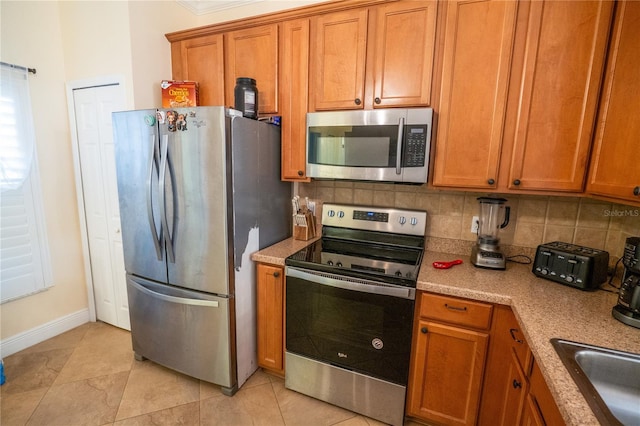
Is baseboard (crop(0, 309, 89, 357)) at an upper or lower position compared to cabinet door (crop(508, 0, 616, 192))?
lower

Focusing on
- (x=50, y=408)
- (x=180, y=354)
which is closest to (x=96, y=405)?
(x=50, y=408)

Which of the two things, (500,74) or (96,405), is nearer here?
(500,74)

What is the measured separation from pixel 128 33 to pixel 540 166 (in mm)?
2723

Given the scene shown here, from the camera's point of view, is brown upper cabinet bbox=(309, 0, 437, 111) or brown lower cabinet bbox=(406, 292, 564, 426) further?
brown upper cabinet bbox=(309, 0, 437, 111)

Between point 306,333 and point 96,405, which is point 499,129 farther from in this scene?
point 96,405

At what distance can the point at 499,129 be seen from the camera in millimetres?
1522

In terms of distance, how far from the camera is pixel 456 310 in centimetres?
144

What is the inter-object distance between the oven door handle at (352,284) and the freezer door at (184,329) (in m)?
0.49

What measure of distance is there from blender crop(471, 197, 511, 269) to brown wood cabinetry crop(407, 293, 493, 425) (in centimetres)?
36

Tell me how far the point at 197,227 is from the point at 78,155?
157cm

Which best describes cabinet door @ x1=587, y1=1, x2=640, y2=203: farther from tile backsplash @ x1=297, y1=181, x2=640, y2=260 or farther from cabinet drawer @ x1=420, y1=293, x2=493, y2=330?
cabinet drawer @ x1=420, y1=293, x2=493, y2=330

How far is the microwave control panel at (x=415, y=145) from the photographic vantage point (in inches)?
63.5

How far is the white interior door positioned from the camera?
226cm

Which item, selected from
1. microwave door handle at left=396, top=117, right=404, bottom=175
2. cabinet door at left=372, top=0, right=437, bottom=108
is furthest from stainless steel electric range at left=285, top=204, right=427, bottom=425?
cabinet door at left=372, top=0, right=437, bottom=108
